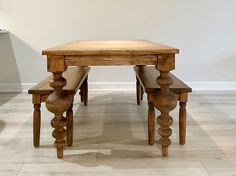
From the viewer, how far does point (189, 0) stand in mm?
3402

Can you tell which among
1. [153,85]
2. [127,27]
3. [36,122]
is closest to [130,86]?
[127,27]

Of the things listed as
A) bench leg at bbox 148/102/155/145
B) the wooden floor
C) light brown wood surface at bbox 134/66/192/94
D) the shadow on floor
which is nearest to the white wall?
the wooden floor

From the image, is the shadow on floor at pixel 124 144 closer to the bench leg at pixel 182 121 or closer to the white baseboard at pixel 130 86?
the bench leg at pixel 182 121

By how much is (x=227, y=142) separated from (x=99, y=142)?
0.86 m

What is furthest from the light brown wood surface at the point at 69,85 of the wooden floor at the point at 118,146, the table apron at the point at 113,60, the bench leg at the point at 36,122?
the wooden floor at the point at 118,146

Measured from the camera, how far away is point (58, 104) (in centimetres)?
152

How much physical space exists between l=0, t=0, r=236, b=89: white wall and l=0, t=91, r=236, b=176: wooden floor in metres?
0.90

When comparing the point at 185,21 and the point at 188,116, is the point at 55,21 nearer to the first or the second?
the point at 185,21

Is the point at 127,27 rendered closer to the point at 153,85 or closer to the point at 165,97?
the point at 153,85

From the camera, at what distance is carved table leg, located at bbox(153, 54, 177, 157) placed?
4.95 ft

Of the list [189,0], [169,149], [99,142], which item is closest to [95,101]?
[99,142]

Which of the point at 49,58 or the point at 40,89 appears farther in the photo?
the point at 40,89

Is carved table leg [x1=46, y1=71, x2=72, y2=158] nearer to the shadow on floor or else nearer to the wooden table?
the wooden table

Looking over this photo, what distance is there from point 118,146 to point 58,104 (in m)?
0.52
